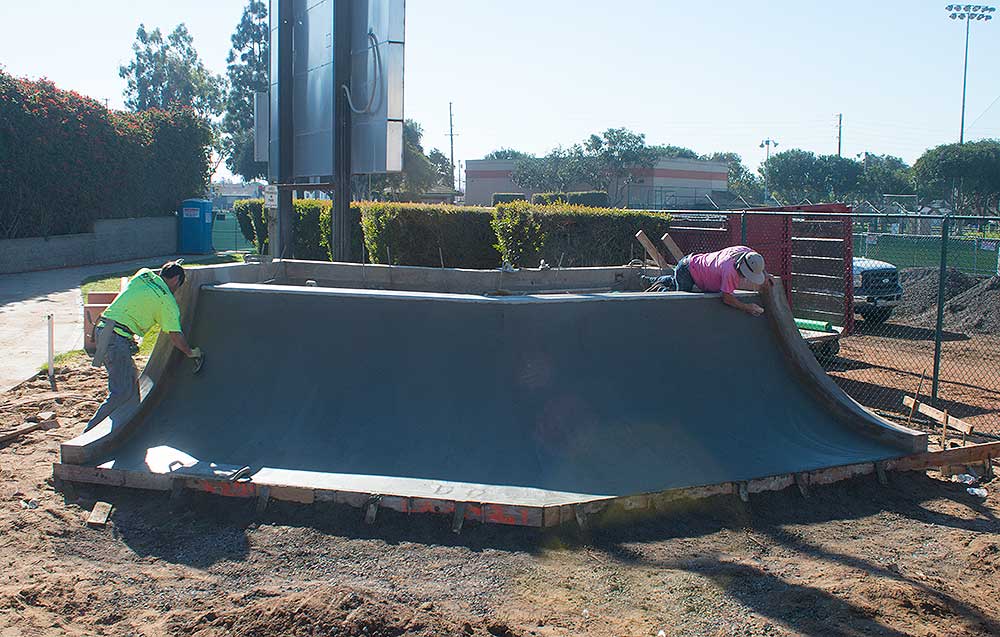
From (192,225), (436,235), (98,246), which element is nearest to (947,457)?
(436,235)

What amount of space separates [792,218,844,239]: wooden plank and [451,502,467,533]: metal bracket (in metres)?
9.35

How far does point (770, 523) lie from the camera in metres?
6.17

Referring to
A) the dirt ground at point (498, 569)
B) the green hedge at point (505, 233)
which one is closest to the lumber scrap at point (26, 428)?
the dirt ground at point (498, 569)

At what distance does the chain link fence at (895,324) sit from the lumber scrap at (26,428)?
868cm

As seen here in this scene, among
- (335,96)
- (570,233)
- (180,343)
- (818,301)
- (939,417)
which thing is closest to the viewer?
(180,343)

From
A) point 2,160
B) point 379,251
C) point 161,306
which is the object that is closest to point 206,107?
point 2,160

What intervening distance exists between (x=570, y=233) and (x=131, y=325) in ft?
30.8

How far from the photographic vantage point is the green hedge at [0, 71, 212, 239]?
23766 millimetres

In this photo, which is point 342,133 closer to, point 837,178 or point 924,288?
point 924,288

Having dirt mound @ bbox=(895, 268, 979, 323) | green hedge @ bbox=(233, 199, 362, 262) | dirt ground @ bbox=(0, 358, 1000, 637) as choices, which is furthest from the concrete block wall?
dirt mound @ bbox=(895, 268, 979, 323)

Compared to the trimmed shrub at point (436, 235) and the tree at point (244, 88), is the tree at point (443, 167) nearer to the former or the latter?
the tree at point (244, 88)

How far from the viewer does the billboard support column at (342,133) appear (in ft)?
39.5

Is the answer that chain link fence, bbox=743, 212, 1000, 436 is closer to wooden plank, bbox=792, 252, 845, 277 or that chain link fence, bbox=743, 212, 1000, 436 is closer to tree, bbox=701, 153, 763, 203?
wooden plank, bbox=792, 252, 845, 277

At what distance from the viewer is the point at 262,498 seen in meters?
6.08
